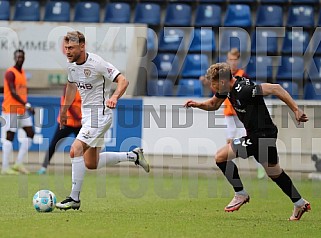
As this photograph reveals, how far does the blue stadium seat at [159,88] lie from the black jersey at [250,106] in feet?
28.1

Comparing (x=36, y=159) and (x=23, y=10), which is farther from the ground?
(x=23, y=10)

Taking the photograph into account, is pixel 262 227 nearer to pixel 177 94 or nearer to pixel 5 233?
pixel 5 233

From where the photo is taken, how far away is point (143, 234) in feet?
23.6

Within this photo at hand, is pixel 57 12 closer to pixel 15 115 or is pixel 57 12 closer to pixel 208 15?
pixel 208 15

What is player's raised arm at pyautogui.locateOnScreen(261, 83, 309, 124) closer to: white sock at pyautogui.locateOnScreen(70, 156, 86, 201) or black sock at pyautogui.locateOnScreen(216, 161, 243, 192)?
black sock at pyautogui.locateOnScreen(216, 161, 243, 192)

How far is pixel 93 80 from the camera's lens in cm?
946

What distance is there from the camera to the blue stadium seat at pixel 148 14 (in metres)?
19.3

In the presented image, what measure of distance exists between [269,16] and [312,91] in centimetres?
252

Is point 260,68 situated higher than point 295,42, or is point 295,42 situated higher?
point 295,42

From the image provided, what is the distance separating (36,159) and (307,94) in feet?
20.9

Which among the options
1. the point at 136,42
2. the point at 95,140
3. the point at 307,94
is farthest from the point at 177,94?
the point at 95,140

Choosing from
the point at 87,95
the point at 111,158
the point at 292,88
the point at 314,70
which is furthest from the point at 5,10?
the point at 87,95

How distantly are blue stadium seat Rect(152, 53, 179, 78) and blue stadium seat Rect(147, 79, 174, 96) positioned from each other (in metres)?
0.43

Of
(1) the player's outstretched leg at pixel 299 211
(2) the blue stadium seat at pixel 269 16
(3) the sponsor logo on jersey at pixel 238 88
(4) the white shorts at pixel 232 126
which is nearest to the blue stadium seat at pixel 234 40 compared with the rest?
(2) the blue stadium seat at pixel 269 16
